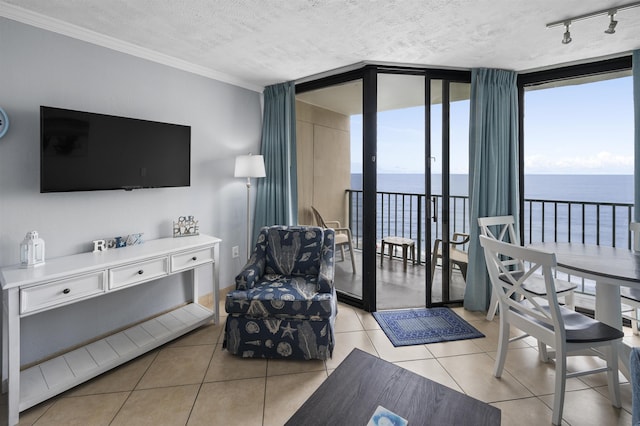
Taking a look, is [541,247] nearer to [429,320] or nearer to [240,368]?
[429,320]

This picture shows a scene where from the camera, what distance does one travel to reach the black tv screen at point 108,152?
6.79ft

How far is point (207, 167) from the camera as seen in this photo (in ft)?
10.8

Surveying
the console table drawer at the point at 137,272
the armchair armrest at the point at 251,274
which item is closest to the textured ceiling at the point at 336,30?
the console table drawer at the point at 137,272

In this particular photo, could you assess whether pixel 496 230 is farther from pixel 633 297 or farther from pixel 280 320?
pixel 280 320

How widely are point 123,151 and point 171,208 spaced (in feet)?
2.30

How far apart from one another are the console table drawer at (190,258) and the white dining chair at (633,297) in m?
3.25

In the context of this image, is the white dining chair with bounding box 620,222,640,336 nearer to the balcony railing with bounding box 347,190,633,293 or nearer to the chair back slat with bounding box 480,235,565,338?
the chair back slat with bounding box 480,235,565,338

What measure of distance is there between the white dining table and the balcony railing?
1.08 meters

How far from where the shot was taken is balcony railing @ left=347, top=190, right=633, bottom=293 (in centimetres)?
327

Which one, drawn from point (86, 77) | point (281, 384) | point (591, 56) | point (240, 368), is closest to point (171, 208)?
point (86, 77)

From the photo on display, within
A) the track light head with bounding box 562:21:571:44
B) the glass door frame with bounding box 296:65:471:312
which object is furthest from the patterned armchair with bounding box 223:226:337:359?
the track light head with bounding box 562:21:571:44

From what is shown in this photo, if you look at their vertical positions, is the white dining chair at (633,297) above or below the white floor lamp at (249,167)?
below

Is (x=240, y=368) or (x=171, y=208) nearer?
(x=240, y=368)

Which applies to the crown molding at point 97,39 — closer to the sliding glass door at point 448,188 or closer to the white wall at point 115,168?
the white wall at point 115,168
